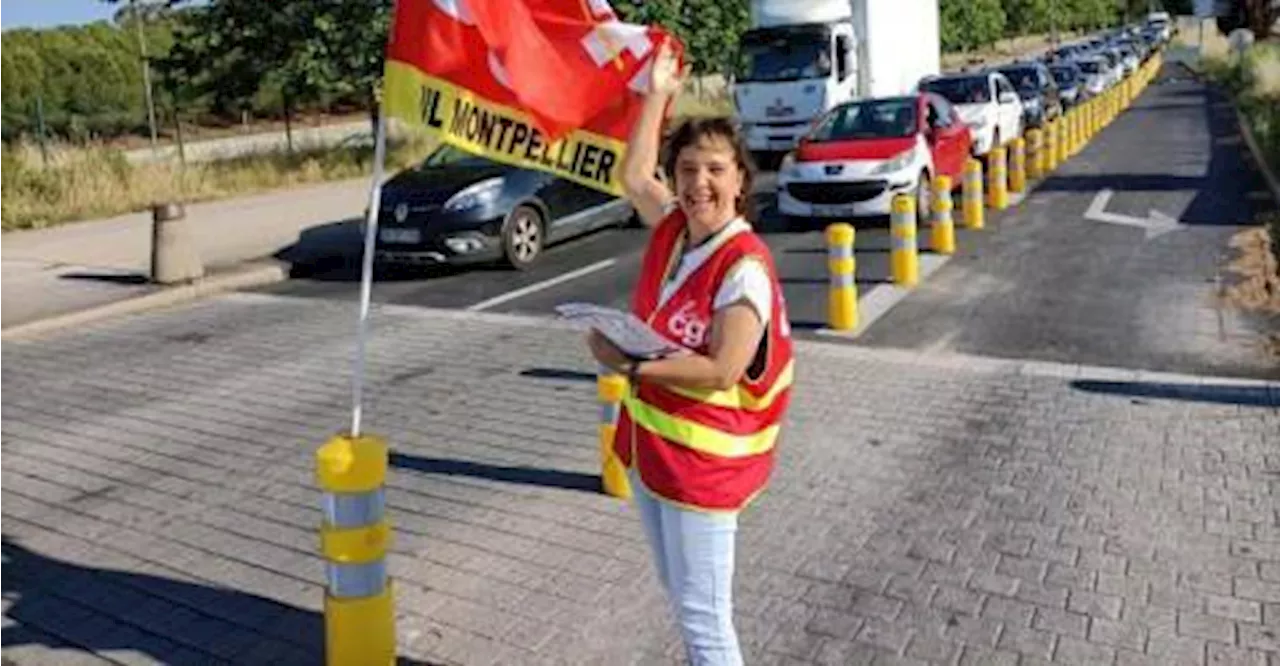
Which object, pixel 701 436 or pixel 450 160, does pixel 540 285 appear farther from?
pixel 701 436

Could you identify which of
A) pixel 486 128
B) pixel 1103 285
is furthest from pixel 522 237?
pixel 486 128

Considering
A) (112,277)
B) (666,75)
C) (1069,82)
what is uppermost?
(1069,82)

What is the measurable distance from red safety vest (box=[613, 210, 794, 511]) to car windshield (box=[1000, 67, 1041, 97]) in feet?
80.7

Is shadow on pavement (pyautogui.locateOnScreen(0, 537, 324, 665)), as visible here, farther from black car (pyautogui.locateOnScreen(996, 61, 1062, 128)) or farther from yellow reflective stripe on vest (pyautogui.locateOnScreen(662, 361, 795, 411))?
black car (pyautogui.locateOnScreen(996, 61, 1062, 128))

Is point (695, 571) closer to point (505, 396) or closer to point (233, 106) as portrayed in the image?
point (505, 396)

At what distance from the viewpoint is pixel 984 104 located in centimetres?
2030

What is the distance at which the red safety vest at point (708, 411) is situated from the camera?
10.0 ft

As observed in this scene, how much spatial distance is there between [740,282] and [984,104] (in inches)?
728

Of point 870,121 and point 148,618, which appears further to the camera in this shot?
point 870,121

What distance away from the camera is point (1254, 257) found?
11.6 m

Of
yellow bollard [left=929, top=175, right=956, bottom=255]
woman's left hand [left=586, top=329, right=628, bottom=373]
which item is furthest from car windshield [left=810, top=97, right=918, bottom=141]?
woman's left hand [left=586, top=329, right=628, bottom=373]

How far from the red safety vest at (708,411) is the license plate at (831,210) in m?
11.6

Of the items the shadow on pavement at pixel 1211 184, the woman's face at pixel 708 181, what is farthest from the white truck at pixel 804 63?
the woman's face at pixel 708 181

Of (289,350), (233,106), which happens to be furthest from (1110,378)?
(233,106)
